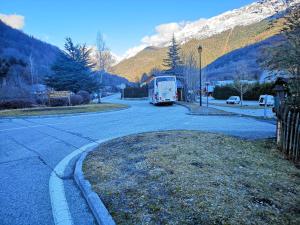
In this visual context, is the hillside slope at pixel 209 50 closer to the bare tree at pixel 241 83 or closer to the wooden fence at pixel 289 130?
the bare tree at pixel 241 83

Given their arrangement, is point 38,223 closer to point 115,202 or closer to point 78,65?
point 115,202

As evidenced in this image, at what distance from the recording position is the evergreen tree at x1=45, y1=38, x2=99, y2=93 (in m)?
38.3

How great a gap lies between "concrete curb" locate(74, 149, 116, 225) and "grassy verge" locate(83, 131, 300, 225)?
10cm

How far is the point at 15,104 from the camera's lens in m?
25.9

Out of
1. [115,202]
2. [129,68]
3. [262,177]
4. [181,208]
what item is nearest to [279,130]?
[262,177]

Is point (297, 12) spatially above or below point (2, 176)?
above

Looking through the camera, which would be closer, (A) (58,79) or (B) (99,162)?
(B) (99,162)

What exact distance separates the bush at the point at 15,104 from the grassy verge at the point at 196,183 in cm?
2223

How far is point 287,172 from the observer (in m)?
5.34

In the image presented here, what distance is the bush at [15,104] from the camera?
25.2 m

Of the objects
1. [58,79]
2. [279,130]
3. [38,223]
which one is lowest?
[38,223]

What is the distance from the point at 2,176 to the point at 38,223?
2506 mm

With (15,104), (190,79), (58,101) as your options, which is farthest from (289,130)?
(190,79)

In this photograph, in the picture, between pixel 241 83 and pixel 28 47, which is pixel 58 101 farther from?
pixel 28 47
